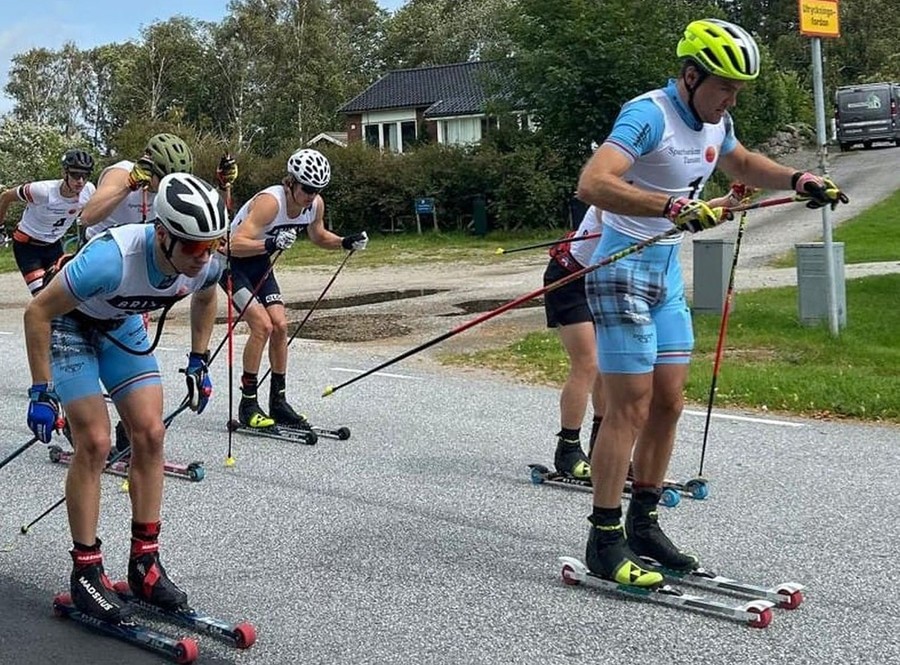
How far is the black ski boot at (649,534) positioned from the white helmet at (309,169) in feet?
13.5

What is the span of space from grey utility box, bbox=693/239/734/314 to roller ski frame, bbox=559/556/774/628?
9801mm

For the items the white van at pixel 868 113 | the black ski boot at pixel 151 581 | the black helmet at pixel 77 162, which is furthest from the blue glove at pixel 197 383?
the white van at pixel 868 113

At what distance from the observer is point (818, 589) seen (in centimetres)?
503

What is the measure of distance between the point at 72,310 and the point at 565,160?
30.3m

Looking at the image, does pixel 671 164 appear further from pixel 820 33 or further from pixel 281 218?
pixel 820 33

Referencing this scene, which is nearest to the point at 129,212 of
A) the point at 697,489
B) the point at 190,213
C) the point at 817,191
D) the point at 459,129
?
the point at 190,213

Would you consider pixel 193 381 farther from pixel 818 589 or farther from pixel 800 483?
pixel 800 483

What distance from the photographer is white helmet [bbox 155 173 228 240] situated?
14.8 feet

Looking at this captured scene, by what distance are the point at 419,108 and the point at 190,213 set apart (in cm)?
5398

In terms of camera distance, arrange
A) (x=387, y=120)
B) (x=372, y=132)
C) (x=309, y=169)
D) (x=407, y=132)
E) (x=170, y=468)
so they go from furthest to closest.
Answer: (x=372, y=132)
(x=387, y=120)
(x=407, y=132)
(x=309, y=169)
(x=170, y=468)

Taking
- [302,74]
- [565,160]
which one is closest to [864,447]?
[565,160]

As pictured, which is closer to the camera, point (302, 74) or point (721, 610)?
point (721, 610)

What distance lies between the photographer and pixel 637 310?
495 cm

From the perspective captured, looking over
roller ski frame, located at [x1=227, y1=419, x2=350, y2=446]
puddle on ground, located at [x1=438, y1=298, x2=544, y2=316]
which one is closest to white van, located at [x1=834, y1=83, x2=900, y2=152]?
puddle on ground, located at [x1=438, y1=298, x2=544, y2=316]
